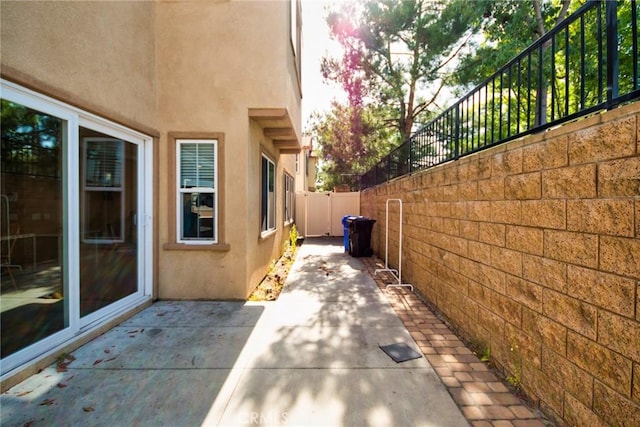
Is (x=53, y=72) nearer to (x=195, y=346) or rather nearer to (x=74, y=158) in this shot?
(x=74, y=158)

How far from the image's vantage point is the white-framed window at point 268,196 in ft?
21.8

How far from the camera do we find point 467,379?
2.84 meters

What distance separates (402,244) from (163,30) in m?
5.99

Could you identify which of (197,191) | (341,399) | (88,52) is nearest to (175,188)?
(197,191)

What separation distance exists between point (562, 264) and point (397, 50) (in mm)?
11849

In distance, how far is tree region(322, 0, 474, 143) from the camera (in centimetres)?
1048

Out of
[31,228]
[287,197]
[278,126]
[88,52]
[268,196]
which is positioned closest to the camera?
[88,52]

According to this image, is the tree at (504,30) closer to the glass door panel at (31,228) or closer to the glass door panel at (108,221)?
the glass door panel at (108,221)

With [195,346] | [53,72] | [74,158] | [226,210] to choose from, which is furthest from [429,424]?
[53,72]

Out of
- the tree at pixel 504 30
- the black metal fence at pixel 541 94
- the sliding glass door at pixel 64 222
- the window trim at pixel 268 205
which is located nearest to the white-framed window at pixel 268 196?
the window trim at pixel 268 205

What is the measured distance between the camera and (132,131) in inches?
177

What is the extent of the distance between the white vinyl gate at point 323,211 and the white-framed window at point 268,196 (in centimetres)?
697

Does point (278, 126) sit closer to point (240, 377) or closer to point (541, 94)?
point (541, 94)

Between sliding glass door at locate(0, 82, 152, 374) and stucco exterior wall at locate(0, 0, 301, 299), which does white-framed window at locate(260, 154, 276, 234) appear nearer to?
stucco exterior wall at locate(0, 0, 301, 299)
